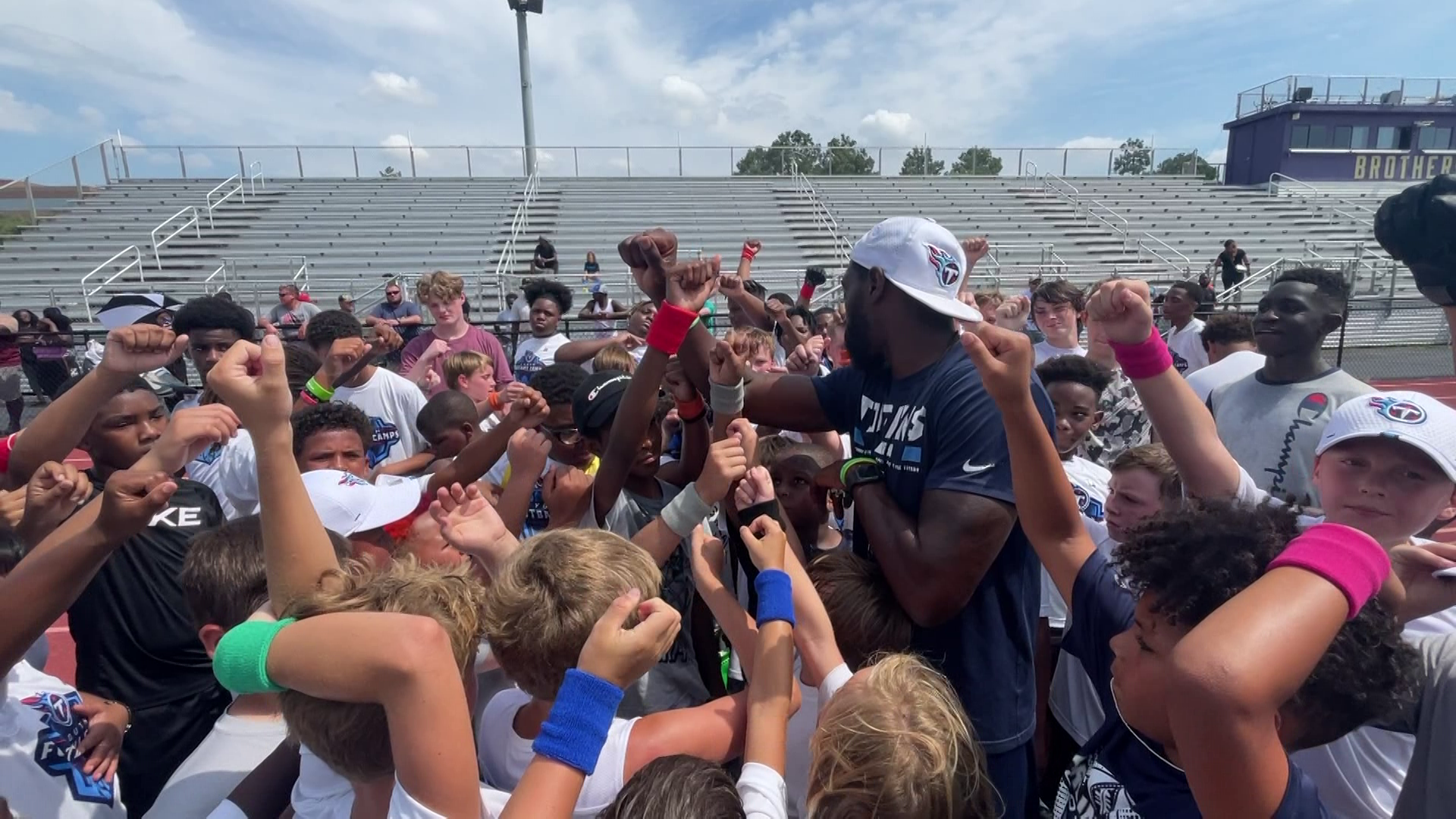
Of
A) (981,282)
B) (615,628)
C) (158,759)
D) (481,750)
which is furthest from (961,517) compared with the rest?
(981,282)

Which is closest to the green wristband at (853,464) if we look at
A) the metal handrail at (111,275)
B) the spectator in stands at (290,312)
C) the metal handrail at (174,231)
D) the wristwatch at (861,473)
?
the wristwatch at (861,473)

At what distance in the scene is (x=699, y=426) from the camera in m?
2.70

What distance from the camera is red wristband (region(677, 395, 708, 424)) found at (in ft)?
8.70

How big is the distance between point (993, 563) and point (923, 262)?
75 cm

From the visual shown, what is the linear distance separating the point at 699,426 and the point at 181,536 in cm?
175

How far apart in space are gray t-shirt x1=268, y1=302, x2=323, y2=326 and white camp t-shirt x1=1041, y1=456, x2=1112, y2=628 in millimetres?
10902

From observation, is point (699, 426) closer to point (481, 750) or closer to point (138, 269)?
point (481, 750)

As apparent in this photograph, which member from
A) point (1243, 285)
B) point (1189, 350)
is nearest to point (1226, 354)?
point (1189, 350)

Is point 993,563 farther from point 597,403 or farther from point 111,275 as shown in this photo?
point 111,275

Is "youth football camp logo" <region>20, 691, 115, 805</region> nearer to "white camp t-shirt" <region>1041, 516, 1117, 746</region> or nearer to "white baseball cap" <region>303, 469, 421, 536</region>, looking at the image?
"white baseball cap" <region>303, 469, 421, 536</region>

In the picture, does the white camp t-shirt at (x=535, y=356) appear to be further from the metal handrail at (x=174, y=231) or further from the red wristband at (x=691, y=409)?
the metal handrail at (x=174, y=231)

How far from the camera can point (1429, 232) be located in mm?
1582

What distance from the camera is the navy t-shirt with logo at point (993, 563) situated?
1693 mm

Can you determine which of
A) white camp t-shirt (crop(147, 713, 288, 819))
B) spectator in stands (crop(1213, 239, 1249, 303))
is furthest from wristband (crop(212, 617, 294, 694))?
spectator in stands (crop(1213, 239, 1249, 303))
